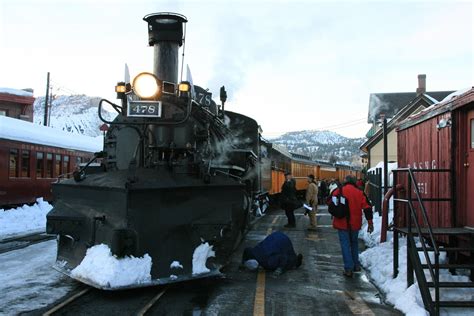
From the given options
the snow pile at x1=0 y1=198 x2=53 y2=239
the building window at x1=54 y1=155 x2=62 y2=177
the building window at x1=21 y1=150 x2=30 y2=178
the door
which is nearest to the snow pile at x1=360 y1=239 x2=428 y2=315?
the door

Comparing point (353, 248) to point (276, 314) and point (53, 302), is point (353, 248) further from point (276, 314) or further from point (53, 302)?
point (53, 302)

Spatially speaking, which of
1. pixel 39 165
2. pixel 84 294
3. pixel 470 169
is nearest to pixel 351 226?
pixel 470 169

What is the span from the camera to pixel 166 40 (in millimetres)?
7805

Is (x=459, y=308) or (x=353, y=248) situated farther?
(x=353, y=248)

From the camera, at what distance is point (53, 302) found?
5.63m

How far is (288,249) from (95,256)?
3.26 meters

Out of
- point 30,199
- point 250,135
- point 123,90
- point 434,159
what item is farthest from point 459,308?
point 30,199

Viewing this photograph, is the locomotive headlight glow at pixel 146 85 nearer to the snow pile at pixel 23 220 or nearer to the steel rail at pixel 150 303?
the steel rail at pixel 150 303

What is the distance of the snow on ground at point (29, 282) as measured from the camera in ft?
18.2

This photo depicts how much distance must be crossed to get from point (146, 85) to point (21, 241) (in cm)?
624

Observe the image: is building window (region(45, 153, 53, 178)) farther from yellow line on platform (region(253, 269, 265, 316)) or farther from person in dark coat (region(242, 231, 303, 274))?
yellow line on platform (region(253, 269, 265, 316))

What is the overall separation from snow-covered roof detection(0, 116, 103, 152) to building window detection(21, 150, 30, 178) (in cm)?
43

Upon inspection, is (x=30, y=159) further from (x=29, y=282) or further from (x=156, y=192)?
(x=156, y=192)

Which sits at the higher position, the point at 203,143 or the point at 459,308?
the point at 203,143
